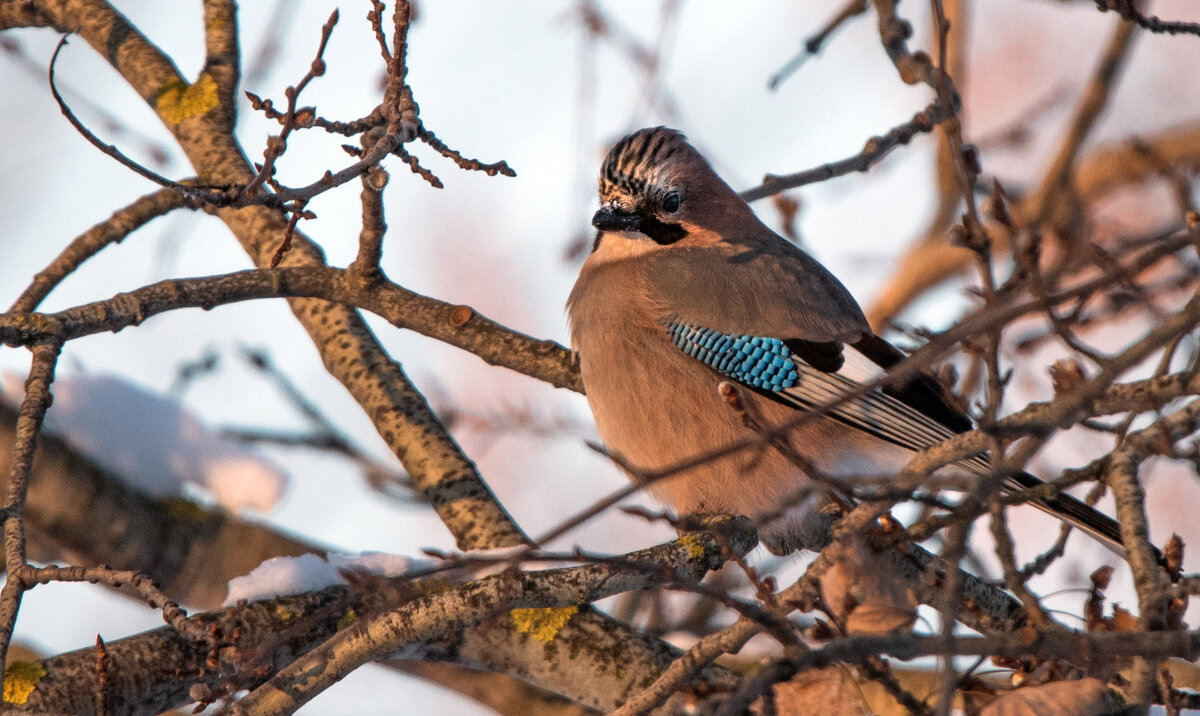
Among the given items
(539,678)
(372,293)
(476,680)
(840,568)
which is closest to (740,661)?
(476,680)

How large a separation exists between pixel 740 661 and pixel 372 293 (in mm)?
2053

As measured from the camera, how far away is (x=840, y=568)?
94.0 inches

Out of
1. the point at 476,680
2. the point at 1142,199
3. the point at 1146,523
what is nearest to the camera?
the point at 1146,523

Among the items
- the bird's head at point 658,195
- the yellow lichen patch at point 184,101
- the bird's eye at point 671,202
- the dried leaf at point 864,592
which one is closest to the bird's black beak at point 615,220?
the bird's head at point 658,195

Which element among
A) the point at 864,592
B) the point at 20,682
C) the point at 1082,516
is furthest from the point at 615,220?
the point at 20,682

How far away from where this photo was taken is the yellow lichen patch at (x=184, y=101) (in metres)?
4.20

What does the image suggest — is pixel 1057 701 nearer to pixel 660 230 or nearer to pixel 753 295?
pixel 753 295

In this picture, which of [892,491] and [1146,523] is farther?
[1146,523]

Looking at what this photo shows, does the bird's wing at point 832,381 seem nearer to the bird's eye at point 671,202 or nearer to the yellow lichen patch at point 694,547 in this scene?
the bird's eye at point 671,202

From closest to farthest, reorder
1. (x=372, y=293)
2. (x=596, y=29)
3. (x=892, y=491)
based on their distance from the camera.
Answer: (x=892, y=491) < (x=372, y=293) < (x=596, y=29)

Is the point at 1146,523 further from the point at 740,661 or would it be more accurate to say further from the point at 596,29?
the point at 596,29

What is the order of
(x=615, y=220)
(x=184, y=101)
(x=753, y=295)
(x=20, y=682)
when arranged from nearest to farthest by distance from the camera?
1. (x=20, y=682)
2. (x=753, y=295)
3. (x=184, y=101)
4. (x=615, y=220)

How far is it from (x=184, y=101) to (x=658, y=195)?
172 centimetres

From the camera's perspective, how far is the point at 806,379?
3.88 metres
